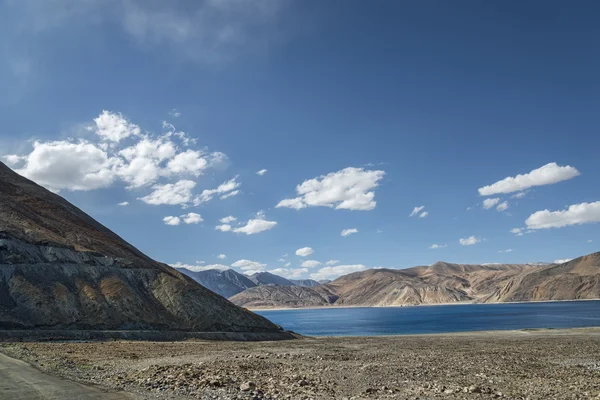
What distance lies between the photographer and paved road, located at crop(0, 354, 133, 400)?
20.1 meters

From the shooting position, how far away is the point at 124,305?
7619 centimetres

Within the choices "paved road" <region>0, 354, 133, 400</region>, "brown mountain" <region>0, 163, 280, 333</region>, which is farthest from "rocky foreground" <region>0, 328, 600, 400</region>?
"brown mountain" <region>0, 163, 280, 333</region>

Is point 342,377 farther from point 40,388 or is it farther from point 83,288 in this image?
point 83,288

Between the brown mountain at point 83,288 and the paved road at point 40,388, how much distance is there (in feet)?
142

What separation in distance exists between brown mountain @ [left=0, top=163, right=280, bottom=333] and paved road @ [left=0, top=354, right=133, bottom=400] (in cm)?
4341

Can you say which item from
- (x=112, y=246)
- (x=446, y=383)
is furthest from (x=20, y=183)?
(x=446, y=383)

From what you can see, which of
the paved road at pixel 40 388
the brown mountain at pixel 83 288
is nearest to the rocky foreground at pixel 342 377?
the paved road at pixel 40 388

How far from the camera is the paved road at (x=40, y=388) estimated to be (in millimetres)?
20062

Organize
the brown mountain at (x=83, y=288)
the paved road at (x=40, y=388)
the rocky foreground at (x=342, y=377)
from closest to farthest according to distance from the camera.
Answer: the paved road at (x=40, y=388)
the rocky foreground at (x=342, y=377)
the brown mountain at (x=83, y=288)

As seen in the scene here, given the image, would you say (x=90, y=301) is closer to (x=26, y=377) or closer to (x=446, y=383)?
(x=26, y=377)

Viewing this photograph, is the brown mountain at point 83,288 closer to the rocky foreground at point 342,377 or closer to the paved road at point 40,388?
the rocky foreground at point 342,377

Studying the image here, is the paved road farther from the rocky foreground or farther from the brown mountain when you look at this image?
the brown mountain

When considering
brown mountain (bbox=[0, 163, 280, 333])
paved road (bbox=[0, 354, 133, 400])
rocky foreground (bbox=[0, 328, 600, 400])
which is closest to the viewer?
paved road (bbox=[0, 354, 133, 400])

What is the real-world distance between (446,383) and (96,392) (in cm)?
1838
